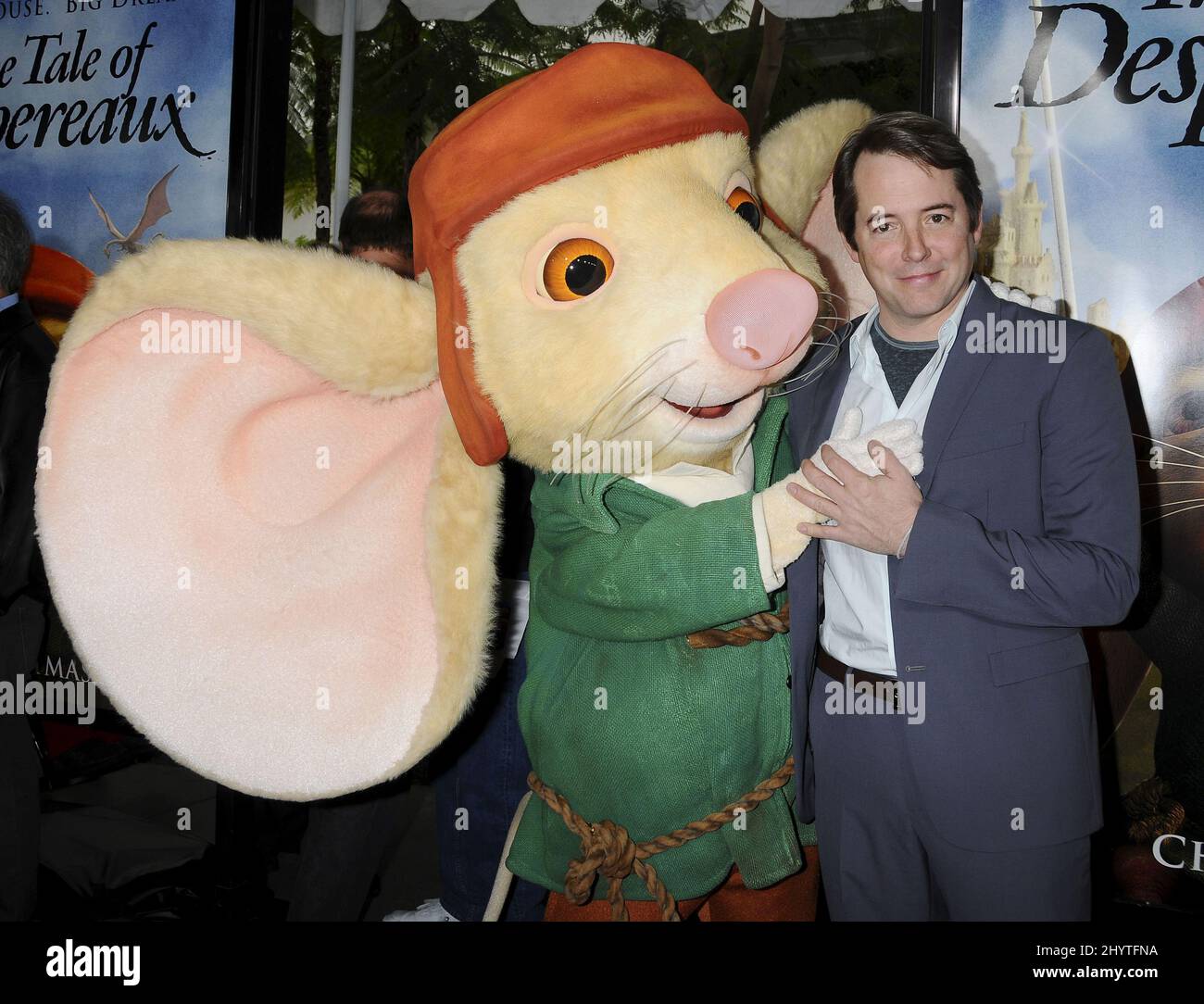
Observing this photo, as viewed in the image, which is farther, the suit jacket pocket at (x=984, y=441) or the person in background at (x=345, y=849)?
Result: the person in background at (x=345, y=849)

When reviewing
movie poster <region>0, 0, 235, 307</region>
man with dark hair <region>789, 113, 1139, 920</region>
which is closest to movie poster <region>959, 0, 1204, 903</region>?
man with dark hair <region>789, 113, 1139, 920</region>

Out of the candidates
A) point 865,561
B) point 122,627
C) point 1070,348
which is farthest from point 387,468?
point 1070,348

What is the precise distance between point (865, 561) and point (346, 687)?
3.18 ft

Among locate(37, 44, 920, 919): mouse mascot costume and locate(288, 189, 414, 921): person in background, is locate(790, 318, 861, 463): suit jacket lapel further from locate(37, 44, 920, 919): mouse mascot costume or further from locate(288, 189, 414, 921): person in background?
locate(288, 189, 414, 921): person in background

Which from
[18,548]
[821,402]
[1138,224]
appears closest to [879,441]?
[821,402]

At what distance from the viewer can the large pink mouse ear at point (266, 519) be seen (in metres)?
1.59

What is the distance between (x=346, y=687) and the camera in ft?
5.52

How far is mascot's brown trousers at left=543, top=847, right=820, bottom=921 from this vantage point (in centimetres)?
186

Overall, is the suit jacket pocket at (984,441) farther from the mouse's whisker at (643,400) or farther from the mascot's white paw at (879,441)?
the mouse's whisker at (643,400)

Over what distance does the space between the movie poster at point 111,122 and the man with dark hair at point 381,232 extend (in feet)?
1.21

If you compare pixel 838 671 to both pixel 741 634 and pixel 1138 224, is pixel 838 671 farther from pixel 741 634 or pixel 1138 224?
Answer: pixel 1138 224

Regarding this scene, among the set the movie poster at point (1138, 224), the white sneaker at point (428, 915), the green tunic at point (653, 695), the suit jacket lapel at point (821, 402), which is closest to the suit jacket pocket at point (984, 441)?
the suit jacket lapel at point (821, 402)

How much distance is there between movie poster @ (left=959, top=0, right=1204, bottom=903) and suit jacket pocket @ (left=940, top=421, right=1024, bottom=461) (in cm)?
97

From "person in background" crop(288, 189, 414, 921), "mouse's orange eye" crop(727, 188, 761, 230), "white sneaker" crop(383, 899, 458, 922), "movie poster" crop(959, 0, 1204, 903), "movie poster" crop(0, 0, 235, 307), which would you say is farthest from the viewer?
"movie poster" crop(0, 0, 235, 307)
